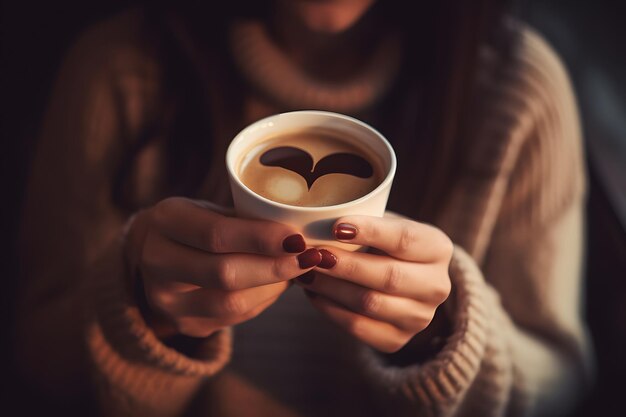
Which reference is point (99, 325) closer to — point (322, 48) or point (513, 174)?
point (322, 48)

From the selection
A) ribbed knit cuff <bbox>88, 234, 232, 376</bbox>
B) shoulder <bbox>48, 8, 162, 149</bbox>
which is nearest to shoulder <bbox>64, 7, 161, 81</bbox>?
shoulder <bbox>48, 8, 162, 149</bbox>

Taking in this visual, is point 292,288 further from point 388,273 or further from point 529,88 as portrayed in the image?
point 529,88

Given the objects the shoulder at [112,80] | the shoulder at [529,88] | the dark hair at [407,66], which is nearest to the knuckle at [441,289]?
the dark hair at [407,66]

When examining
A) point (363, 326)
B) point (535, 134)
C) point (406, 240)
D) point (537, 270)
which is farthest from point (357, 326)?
point (535, 134)

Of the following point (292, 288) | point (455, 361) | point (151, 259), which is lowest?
point (292, 288)

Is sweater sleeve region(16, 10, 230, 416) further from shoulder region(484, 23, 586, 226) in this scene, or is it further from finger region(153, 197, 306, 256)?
shoulder region(484, 23, 586, 226)

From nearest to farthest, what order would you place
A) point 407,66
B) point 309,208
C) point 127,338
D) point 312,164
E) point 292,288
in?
1. point 309,208
2. point 312,164
3. point 127,338
4. point 292,288
5. point 407,66
